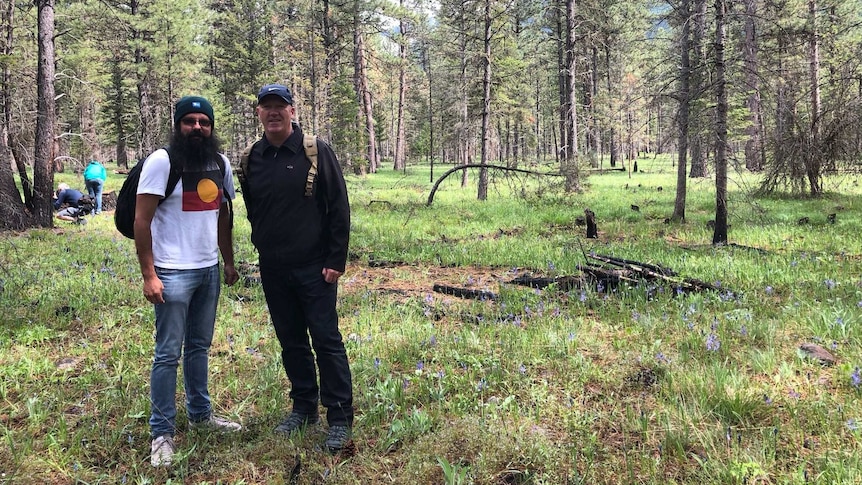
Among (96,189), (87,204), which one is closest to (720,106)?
(96,189)

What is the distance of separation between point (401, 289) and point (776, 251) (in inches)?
262

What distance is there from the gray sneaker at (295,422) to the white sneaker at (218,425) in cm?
30

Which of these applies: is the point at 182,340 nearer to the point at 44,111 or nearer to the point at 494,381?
the point at 494,381

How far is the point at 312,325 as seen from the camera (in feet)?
10.6

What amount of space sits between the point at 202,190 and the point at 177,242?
0.37 m

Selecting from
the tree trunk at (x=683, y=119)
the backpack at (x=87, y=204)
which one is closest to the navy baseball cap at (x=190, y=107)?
the tree trunk at (x=683, y=119)

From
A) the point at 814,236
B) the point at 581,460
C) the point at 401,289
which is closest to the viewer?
the point at 581,460

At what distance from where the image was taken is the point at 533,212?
14.4m

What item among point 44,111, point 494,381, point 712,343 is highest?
point 44,111

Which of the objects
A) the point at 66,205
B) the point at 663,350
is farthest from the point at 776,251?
the point at 66,205

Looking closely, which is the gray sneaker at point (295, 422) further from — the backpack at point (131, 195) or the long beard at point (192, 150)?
the long beard at point (192, 150)

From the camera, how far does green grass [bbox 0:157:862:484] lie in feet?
9.32

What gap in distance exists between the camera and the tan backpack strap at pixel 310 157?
3104 millimetres

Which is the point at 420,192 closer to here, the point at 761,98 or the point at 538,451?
the point at 761,98
